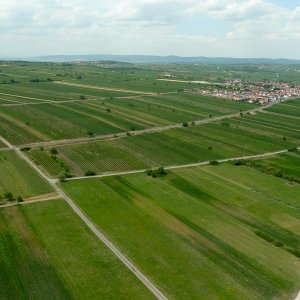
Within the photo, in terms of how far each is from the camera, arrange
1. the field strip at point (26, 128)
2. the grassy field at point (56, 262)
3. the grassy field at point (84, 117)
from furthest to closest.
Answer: the grassy field at point (84, 117) → the field strip at point (26, 128) → the grassy field at point (56, 262)

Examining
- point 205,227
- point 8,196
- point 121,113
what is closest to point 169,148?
point 205,227

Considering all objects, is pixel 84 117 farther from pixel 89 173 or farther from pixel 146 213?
pixel 146 213

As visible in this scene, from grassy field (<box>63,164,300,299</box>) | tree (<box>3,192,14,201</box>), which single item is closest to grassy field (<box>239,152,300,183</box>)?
grassy field (<box>63,164,300,299</box>)

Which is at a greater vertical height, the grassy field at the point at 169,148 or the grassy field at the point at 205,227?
the grassy field at the point at 169,148

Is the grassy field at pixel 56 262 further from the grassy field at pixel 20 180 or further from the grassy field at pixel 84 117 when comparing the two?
the grassy field at pixel 84 117

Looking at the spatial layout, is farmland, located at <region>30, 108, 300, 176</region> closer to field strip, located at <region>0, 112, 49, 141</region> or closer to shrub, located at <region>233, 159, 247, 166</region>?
shrub, located at <region>233, 159, 247, 166</region>

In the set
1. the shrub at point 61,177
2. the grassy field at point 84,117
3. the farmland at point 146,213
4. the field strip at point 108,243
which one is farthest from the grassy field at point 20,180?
the grassy field at point 84,117
